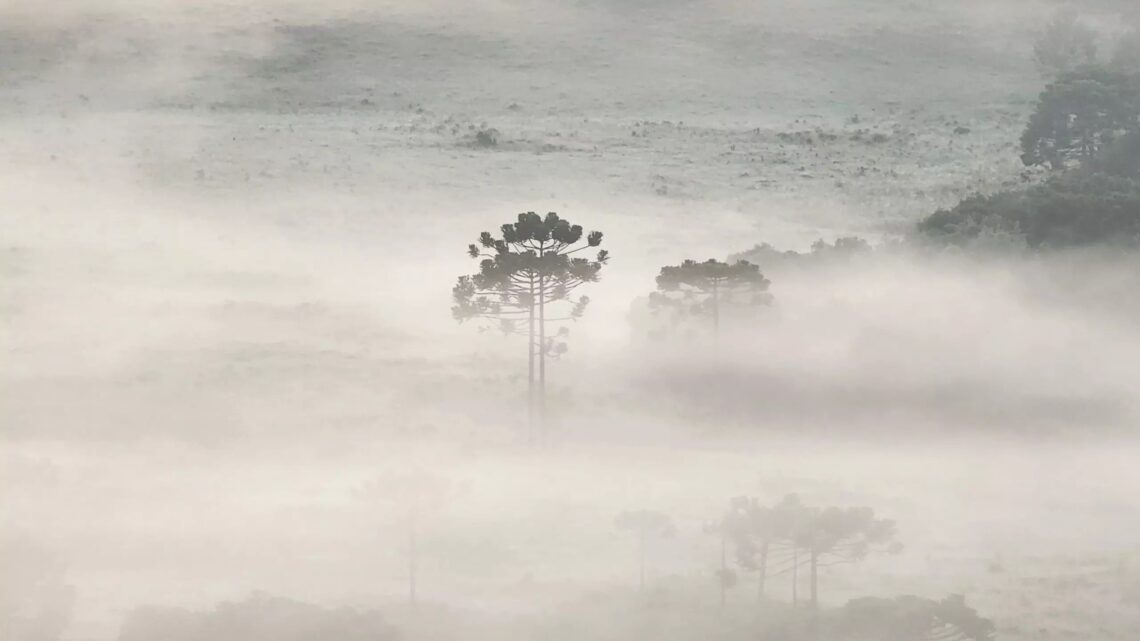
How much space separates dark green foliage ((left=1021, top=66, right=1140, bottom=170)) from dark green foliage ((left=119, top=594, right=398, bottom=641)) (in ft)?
239

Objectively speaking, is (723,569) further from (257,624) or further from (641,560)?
(257,624)

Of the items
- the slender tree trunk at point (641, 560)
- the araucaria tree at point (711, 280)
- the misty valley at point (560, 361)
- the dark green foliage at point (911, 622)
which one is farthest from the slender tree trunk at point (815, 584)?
the araucaria tree at point (711, 280)

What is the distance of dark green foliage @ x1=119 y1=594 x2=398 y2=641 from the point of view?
40531mm

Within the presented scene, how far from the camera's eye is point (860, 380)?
6281 centimetres

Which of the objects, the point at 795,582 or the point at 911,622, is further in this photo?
the point at 795,582

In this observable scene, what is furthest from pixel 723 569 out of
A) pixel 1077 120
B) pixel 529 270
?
pixel 1077 120

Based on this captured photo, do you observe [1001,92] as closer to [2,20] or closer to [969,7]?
→ [969,7]

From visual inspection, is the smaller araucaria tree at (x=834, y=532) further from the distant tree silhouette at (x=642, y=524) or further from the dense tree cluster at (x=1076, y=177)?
the dense tree cluster at (x=1076, y=177)

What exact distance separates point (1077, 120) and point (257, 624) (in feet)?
254

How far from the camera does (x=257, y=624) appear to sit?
137 feet

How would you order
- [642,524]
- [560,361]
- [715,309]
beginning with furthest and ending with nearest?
[560,361], [715,309], [642,524]

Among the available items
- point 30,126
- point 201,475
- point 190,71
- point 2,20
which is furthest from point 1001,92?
point 201,475

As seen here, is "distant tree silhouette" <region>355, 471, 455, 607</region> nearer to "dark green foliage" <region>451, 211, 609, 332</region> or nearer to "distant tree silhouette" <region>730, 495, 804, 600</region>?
"distant tree silhouette" <region>730, 495, 804, 600</region>

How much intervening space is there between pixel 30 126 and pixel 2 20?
A: 3388 cm
